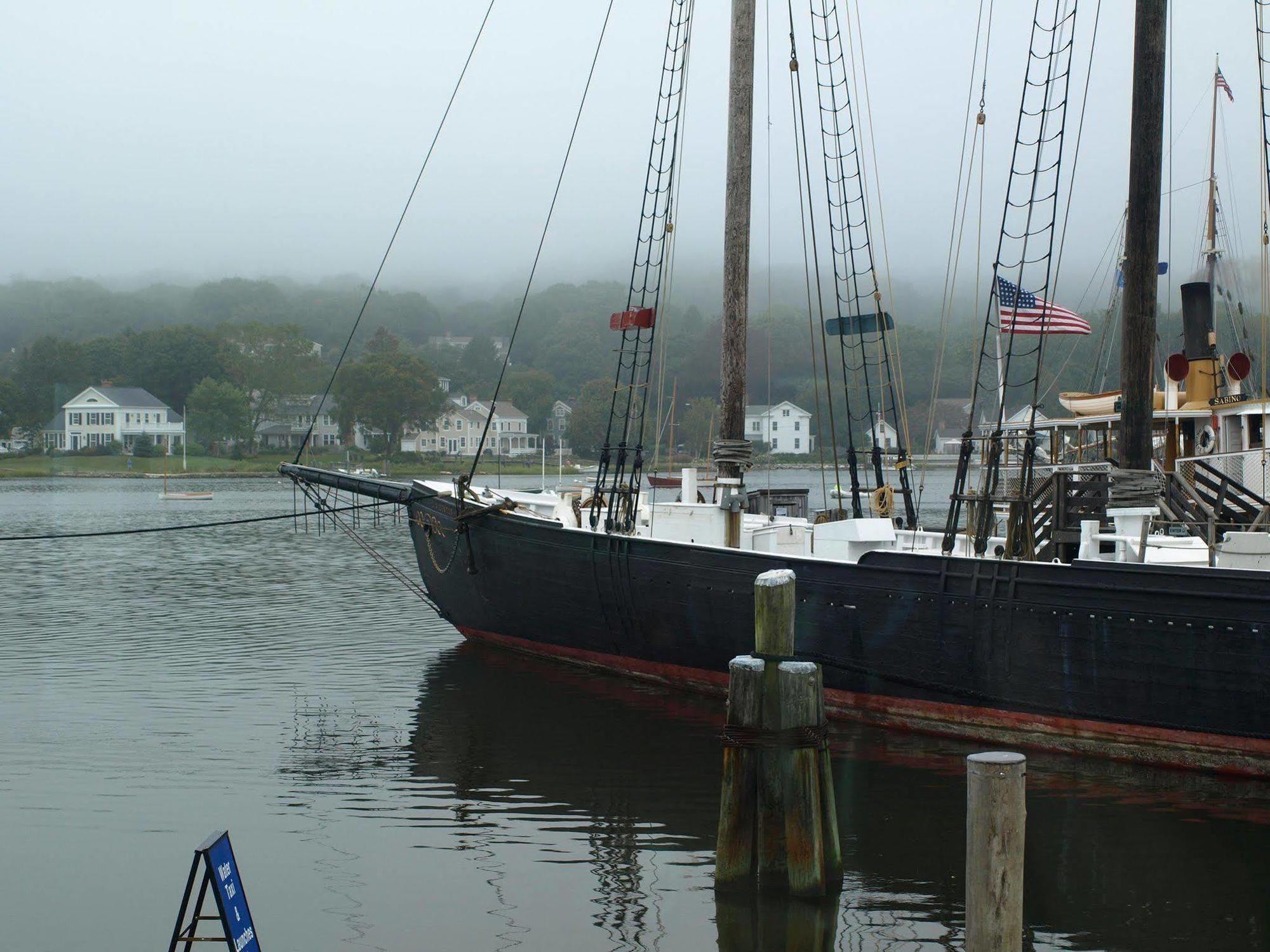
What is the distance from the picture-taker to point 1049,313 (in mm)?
17531

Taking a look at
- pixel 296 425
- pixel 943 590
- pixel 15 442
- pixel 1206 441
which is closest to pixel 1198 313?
pixel 1206 441

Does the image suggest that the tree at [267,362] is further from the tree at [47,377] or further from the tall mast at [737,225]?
the tall mast at [737,225]

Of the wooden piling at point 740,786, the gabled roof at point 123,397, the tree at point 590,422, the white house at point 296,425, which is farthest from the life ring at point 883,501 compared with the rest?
the white house at point 296,425

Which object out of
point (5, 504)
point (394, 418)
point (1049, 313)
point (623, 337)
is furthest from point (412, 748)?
point (394, 418)

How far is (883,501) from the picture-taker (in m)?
14.5

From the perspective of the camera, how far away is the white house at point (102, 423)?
128 meters

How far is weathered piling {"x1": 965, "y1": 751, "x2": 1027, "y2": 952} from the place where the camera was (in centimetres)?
598

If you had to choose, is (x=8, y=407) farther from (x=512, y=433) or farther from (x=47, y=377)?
(x=512, y=433)

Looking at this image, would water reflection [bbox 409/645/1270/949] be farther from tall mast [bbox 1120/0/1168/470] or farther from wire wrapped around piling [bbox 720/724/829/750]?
tall mast [bbox 1120/0/1168/470]

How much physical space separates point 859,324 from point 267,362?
140616 mm

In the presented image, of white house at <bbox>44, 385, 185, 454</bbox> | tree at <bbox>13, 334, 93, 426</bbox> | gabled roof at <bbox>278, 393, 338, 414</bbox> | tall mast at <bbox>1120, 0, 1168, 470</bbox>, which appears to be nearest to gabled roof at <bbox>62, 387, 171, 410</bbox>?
white house at <bbox>44, 385, 185, 454</bbox>

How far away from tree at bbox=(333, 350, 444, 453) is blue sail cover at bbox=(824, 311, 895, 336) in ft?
374

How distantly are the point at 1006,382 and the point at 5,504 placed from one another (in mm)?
67908

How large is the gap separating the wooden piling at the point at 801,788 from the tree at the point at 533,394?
492ft
